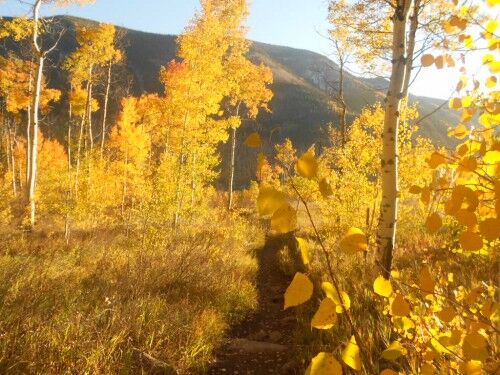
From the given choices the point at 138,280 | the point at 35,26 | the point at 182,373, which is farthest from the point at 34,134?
the point at 182,373

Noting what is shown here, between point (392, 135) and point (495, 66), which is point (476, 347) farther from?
point (392, 135)

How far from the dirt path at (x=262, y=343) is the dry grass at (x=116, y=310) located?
21 centimetres

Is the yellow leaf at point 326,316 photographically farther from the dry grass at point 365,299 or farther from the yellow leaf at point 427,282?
the dry grass at point 365,299

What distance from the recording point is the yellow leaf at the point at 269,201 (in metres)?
0.88

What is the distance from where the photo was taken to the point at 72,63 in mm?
17391

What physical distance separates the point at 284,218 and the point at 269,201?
56 mm

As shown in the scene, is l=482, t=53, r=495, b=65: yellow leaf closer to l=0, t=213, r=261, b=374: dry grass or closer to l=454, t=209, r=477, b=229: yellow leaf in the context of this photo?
l=454, t=209, r=477, b=229: yellow leaf

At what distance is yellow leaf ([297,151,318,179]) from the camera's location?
0.87 meters

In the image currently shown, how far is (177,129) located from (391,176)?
10661 millimetres

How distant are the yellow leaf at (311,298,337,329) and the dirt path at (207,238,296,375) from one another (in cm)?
382

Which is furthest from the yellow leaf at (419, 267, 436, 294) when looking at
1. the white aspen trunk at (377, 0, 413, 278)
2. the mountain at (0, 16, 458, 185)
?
the mountain at (0, 16, 458, 185)

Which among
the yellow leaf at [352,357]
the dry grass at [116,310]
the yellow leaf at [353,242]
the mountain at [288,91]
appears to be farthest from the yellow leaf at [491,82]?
the mountain at [288,91]

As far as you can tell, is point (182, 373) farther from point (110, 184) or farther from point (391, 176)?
point (110, 184)

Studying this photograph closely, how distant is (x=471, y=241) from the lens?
1088 mm
